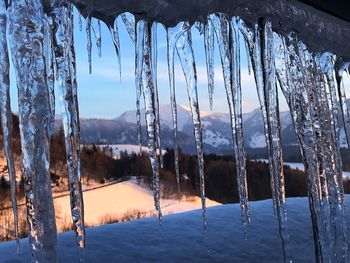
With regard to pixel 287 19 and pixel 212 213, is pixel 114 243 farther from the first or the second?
pixel 287 19

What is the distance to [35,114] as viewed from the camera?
0.96 meters

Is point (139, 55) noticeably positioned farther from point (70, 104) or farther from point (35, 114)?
point (35, 114)

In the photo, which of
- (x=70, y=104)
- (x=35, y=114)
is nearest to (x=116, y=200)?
(x=70, y=104)

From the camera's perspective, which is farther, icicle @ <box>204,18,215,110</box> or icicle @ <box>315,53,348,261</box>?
icicle @ <box>315,53,348,261</box>

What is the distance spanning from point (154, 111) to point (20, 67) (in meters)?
0.41

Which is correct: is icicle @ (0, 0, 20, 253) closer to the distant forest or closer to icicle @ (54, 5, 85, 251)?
icicle @ (54, 5, 85, 251)

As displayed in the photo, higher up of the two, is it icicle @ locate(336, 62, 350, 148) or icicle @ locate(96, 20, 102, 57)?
icicle @ locate(96, 20, 102, 57)

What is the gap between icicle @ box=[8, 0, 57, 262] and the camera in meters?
0.92

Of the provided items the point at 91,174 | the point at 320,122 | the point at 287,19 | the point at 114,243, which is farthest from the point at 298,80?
the point at 91,174

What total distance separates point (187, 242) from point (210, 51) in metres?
0.77

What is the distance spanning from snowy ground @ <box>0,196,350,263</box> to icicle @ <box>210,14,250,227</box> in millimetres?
329

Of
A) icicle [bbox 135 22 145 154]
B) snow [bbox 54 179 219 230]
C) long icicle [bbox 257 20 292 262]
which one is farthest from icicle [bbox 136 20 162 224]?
snow [bbox 54 179 219 230]

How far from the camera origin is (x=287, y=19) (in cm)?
135

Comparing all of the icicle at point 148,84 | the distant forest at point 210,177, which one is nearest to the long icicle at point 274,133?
the icicle at point 148,84
